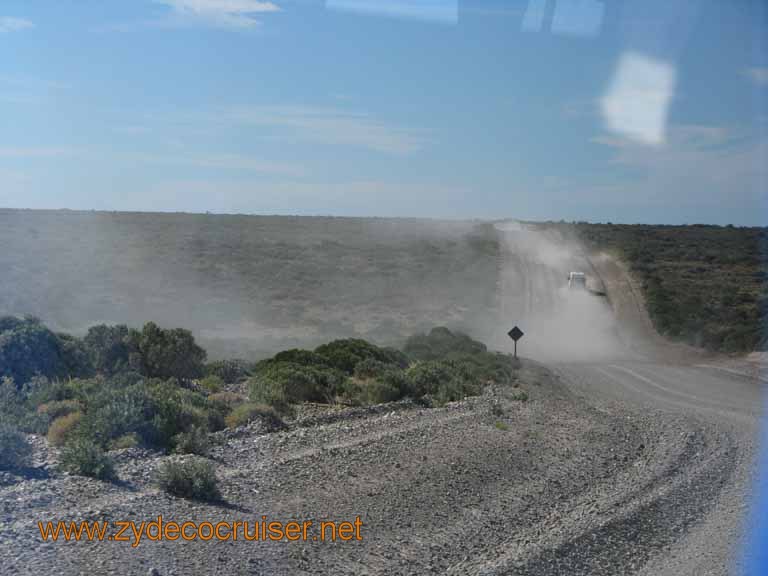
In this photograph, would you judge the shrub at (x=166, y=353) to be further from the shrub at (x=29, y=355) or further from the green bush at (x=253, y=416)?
the green bush at (x=253, y=416)

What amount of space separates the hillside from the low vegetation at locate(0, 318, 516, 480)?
15.5 meters

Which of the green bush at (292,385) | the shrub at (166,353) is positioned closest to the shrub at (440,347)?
the green bush at (292,385)

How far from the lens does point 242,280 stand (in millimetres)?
62938

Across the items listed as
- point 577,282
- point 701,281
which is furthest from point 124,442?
point 701,281

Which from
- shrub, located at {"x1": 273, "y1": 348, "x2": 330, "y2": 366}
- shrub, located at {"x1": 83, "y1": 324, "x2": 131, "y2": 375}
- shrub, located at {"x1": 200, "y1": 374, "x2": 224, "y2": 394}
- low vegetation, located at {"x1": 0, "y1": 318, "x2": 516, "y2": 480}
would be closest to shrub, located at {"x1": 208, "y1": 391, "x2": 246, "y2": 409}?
low vegetation, located at {"x1": 0, "y1": 318, "x2": 516, "y2": 480}

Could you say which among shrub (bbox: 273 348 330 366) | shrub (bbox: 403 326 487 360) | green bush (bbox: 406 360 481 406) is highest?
shrub (bbox: 273 348 330 366)

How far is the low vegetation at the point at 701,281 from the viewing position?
43.8 m

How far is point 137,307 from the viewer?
5025cm

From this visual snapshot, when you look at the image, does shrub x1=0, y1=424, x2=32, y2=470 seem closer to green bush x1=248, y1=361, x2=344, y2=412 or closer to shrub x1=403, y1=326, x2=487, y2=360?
green bush x1=248, y1=361, x2=344, y2=412

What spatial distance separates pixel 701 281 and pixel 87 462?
61838 mm

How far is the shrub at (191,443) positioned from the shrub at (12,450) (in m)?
1.99

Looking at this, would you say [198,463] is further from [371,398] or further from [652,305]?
[652,305]

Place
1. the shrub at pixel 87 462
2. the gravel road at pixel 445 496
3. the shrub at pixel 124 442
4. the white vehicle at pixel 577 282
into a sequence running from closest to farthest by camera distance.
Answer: the gravel road at pixel 445 496
the shrub at pixel 87 462
the shrub at pixel 124 442
the white vehicle at pixel 577 282

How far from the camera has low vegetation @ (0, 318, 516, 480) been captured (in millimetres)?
11398
